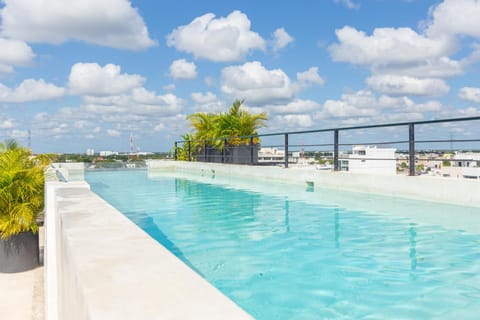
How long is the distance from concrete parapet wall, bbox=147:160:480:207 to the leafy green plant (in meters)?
5.26

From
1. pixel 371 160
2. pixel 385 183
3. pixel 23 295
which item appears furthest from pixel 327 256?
pixel 371 160

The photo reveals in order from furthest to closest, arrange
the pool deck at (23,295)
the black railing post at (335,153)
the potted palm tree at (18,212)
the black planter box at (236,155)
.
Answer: the black planter box at (236,155)
the black railing post at (335,153)
the potted palm tree at (18,212)
the pool deck at (23,295)

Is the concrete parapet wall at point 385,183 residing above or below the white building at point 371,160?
below

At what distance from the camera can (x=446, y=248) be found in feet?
11.8

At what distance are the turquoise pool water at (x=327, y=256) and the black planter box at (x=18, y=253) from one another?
4.02ft

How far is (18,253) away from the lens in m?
4.39

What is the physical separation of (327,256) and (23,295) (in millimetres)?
2839

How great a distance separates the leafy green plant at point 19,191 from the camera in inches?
170

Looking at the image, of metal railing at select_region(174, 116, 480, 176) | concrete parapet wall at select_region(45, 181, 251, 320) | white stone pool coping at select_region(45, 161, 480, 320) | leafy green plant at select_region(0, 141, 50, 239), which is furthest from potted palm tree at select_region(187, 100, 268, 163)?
concrete parapet wall at select_region(45, 181, 251, 320)

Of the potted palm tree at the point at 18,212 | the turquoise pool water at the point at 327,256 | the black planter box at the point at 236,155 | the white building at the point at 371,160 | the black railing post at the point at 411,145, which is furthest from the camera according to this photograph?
the black planter box at the point at 236,155

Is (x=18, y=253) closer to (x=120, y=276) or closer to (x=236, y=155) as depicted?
(x=120, y=276)

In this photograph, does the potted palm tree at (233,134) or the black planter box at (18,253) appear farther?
the potted palm tree at (233,134)

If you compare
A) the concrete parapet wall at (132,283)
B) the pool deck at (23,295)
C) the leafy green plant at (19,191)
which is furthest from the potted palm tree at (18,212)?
the concrete parapet wall at (132,283)

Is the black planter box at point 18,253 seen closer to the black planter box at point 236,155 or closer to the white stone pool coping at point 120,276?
the white stone pool coping at point 120,276
